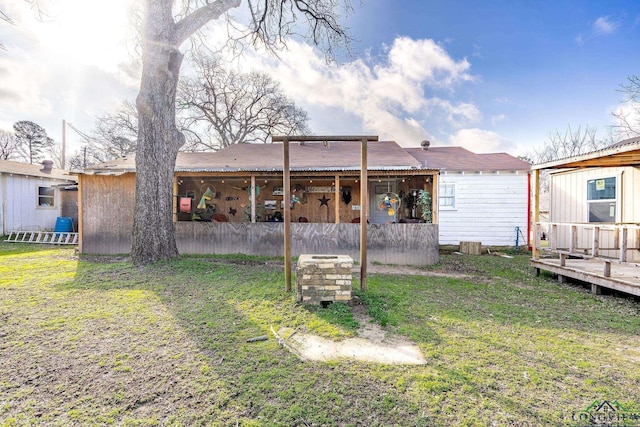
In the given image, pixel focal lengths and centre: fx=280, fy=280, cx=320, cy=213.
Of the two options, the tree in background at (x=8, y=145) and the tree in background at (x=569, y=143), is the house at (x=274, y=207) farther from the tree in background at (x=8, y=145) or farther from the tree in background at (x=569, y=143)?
the tree in background at (x=8, y=145)

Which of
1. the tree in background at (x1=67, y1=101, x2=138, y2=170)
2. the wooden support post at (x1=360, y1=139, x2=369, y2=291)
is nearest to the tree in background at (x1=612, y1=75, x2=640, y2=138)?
the wooden support post at (x1=360, y1=139, x2=369, y2=291)

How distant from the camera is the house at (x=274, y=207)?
26.1 ft

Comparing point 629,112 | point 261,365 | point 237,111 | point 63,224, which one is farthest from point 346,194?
point 629,112

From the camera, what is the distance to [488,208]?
10672 millimetres

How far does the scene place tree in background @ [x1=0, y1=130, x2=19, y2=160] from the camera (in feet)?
90.3

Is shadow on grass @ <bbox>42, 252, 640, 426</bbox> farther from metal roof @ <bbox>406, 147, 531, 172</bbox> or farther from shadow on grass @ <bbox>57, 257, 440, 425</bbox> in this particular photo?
metal roof @ <bbox>406, 147, 531, 172</bbox>

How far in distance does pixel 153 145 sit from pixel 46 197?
41.2 feet

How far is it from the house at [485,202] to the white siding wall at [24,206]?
705 inches

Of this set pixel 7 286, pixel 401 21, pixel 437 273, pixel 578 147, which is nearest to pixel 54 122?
pixel 7 286

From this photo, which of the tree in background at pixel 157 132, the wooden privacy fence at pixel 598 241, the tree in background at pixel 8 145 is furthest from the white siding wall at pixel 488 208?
the tree in background at pixel 8 145

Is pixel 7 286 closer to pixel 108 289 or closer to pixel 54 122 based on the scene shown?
pixel 108 289

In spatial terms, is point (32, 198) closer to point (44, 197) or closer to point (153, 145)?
point (44, 197)

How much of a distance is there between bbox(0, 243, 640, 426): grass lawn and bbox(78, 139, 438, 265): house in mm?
2962

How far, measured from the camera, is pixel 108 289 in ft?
15.8
